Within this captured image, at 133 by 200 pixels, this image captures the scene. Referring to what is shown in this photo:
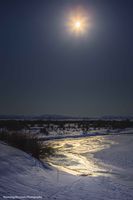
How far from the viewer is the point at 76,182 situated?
7.16m

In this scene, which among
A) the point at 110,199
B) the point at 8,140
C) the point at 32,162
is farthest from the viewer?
the point at 8,140

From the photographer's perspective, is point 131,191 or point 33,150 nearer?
point 131,191

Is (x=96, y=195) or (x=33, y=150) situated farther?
(x=33, y=150)

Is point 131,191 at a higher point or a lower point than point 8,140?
lower

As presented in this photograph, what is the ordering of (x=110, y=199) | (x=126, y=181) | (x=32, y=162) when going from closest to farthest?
(x=110, y=199)
(x=126, y=181)
(x=32, y=162)

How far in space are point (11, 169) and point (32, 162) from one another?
176cm

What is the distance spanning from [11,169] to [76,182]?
1768 mm

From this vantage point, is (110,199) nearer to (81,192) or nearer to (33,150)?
(81,192)

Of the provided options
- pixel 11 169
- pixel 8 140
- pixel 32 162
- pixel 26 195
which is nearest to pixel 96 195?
pixel 26 195

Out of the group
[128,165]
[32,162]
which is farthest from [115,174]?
[32,162]

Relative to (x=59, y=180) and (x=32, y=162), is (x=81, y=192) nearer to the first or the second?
(x=59, y=180)

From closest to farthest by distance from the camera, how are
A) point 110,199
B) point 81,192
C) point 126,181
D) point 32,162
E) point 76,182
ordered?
point 110,199, point 81,192, point 76,182, point 126,181, point 32,162

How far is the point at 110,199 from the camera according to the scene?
5684mm

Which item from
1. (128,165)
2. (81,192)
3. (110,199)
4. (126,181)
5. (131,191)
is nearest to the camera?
(110,199)
